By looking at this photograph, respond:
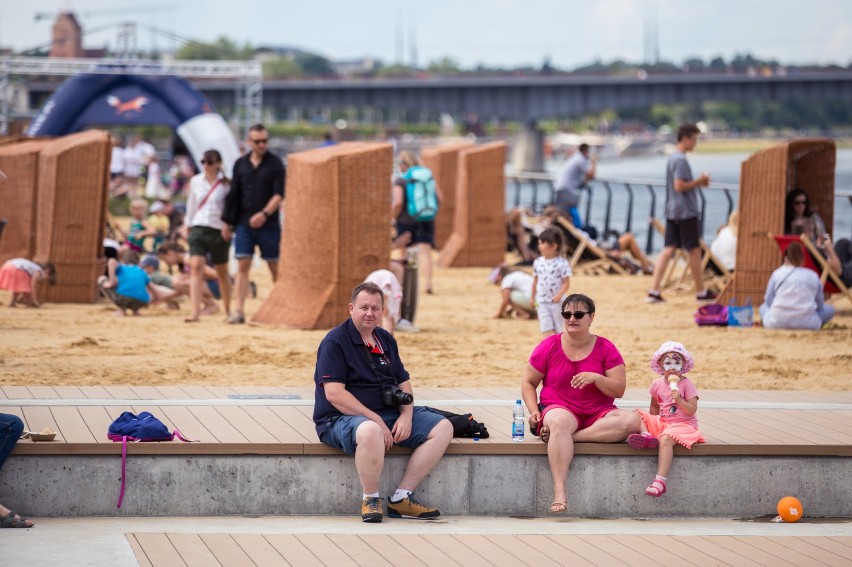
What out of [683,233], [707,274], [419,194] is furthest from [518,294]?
[707,274]

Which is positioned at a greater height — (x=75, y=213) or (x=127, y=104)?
(x=127, y=104)

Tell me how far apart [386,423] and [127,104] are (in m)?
24.6

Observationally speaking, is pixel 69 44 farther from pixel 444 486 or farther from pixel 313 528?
pixel 313 528

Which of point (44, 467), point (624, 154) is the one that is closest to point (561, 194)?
point (44, 467)

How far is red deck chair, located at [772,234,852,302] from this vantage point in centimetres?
1380

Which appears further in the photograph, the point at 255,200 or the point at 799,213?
the point at 799,213

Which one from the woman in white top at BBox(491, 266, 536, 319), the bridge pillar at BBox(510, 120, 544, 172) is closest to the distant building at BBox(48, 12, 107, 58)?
the bridge pillar at BBox(510, 120, 544, 172)

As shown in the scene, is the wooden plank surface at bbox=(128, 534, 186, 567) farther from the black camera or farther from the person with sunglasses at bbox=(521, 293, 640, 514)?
the person with sunglasses at bbox=(521, 293, 640, 514)

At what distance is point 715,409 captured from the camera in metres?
8.55

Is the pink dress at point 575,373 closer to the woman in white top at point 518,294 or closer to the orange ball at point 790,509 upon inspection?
the orange ball at point 790,509

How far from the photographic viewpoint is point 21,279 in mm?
14594

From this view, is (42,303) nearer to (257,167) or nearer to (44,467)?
(257,167)

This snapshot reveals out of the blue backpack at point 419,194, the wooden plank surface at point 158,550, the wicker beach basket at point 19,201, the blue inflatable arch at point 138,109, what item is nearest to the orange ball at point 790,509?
the wooden plank surface at point 158,550

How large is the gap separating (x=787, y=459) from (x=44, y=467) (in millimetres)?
3739
